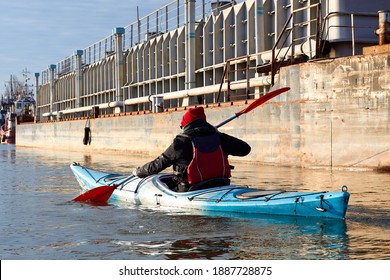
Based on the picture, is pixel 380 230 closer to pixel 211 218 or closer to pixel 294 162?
pixel 211 218

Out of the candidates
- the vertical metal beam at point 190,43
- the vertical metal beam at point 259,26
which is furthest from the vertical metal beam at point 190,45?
the vertical metal beam at point 259,26

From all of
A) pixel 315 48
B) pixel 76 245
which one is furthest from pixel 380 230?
pixel 315 48

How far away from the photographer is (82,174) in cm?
1384

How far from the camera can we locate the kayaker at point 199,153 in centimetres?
970

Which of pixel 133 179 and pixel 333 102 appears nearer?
pixel 133 179

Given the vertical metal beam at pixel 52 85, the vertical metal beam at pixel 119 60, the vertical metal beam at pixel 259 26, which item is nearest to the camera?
the vertical metal beam at pixel 259 26

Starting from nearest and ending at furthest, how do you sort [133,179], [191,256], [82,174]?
[191,256] < [133,179] < [82,174]

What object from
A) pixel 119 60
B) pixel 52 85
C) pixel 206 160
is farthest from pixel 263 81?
pixel 52 85

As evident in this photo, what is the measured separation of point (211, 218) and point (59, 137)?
37.0 metres

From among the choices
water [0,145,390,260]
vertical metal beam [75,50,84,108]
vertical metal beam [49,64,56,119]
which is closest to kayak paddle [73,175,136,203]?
water [0,145,390,260]

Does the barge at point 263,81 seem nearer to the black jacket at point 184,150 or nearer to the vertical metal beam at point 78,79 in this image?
the vertical metal beam at point 78,79

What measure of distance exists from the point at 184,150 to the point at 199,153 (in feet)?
0.69

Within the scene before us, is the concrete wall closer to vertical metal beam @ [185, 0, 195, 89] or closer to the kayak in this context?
the kayak

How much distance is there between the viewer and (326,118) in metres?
17.3
